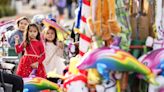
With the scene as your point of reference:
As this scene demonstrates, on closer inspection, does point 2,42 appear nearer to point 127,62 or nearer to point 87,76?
point 87,76

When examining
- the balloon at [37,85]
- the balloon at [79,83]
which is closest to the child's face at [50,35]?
the balloon at [37,85]

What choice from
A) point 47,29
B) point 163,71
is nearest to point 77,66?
point 163,71

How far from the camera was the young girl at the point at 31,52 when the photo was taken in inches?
279

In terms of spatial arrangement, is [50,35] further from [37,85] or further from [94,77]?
[94,77]

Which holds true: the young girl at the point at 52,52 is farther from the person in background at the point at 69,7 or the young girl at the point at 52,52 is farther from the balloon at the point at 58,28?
the person in background at the point at 69,7

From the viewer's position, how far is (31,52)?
23.3ft

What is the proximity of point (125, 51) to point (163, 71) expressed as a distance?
43cm

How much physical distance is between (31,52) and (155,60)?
7.77 feet

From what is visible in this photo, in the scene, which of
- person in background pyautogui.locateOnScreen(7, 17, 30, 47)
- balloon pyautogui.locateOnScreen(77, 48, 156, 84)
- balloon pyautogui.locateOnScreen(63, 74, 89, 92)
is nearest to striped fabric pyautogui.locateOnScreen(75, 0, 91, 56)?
balloon pyautogui.locateOnScreen(63, 74, 89, 92)

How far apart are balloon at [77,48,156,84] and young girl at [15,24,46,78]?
6.51 ft

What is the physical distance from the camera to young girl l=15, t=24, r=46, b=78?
279 inches

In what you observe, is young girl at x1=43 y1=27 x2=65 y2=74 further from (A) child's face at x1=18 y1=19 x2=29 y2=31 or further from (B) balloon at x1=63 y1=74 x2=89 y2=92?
→ (B) balloon at x1=63 y1=74 x2=89 y2=92

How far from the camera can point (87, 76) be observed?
17.9ft

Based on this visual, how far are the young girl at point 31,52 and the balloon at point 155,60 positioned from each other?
2.18 m
